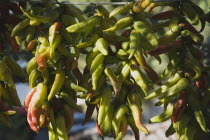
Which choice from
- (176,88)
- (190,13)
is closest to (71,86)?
(176,88)

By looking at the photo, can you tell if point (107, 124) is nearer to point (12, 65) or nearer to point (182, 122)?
point (182, 122)

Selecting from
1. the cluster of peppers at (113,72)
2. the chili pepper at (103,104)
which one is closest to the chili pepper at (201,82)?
the cluster of peppers at (113,72)

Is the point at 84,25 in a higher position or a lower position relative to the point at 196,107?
higher

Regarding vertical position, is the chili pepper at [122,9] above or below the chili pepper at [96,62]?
above

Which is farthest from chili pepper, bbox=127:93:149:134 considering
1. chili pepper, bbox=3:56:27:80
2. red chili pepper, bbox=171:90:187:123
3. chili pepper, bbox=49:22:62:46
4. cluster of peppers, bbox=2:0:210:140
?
chili pepper, bbox=3:56:27:80

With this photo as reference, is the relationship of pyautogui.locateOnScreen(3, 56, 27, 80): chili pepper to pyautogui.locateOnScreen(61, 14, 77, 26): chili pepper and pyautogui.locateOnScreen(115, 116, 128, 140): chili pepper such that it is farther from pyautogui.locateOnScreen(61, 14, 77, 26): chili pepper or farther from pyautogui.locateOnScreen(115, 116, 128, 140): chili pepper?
pyautogui.locateOnScreen(115, 116, 128, 140): chili pepper

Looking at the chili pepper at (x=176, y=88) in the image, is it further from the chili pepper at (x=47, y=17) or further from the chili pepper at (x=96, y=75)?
→ the chili pepper at (x=47, y=17)

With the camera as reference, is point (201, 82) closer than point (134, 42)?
No
